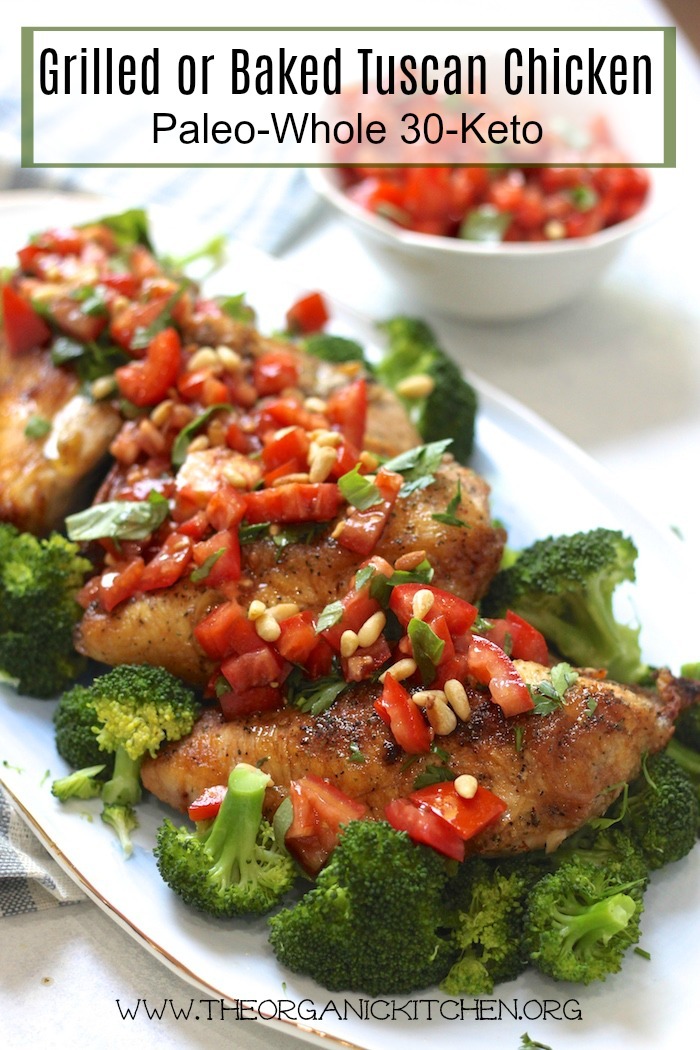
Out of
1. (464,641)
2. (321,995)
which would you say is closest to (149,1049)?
A: (321,995)

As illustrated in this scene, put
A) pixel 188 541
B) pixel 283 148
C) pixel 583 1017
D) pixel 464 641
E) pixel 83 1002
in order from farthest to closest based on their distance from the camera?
pixel 283 148
pixel 188 541
pixel 464 641
pixel 83 1002
pixel 583 1017

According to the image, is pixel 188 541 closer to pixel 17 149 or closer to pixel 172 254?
pixel 172 254

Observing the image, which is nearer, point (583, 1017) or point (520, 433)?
point (583, 1017)

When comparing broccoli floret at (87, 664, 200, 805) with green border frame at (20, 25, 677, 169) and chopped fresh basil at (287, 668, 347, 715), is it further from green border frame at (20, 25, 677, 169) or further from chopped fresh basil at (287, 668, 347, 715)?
green border frame at (20, 25, 677, 169)

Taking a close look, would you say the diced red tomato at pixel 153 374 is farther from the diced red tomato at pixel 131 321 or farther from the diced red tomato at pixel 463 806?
the diced red tomato at pixel 463 806

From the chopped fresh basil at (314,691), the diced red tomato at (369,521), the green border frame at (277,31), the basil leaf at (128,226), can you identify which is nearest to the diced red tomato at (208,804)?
the chopped fresh basil at (314,691)

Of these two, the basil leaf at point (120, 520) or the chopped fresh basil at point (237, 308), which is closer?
the basil leaf at point (120, 520)
